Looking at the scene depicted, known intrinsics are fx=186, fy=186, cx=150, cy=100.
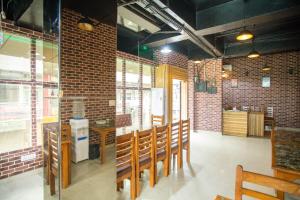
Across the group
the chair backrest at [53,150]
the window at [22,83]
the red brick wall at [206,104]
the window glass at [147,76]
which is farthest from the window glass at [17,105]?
the red brick wall at [206,104]

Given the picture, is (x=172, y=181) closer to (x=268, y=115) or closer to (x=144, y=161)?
(x=144, y=161)

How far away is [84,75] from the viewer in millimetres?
2352

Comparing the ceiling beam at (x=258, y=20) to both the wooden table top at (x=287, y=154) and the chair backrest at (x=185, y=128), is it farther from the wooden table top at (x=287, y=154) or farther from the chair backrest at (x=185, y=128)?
the wooden table top at (x=287, y=154)

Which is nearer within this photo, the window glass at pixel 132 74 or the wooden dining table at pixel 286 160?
the wooden dining table at pixel 286 160

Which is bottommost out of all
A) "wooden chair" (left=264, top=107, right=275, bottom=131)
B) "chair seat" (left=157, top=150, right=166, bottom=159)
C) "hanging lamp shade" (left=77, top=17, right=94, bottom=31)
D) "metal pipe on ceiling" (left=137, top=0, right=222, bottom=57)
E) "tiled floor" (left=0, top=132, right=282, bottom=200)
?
"tiled floor" (left=0, top=132, right=282, bottom=200)

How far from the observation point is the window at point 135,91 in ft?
17.3

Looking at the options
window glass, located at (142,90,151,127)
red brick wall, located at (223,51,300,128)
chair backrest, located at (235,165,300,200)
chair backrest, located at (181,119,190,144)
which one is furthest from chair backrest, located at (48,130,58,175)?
red brick wall, located at (223,51,300,128)

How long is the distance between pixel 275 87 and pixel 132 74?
592cm

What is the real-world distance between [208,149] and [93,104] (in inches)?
147

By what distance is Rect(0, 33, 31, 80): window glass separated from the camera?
3225 millimetres

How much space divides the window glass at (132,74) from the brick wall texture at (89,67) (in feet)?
8.87

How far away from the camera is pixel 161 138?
3293mm

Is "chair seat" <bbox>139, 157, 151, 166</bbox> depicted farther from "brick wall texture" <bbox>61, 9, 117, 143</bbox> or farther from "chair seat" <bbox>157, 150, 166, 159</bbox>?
"brick wall texture" <bbox>61, 9, 117, 143</bbox>

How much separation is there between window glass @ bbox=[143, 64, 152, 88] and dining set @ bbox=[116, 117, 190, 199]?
8.50 feet
